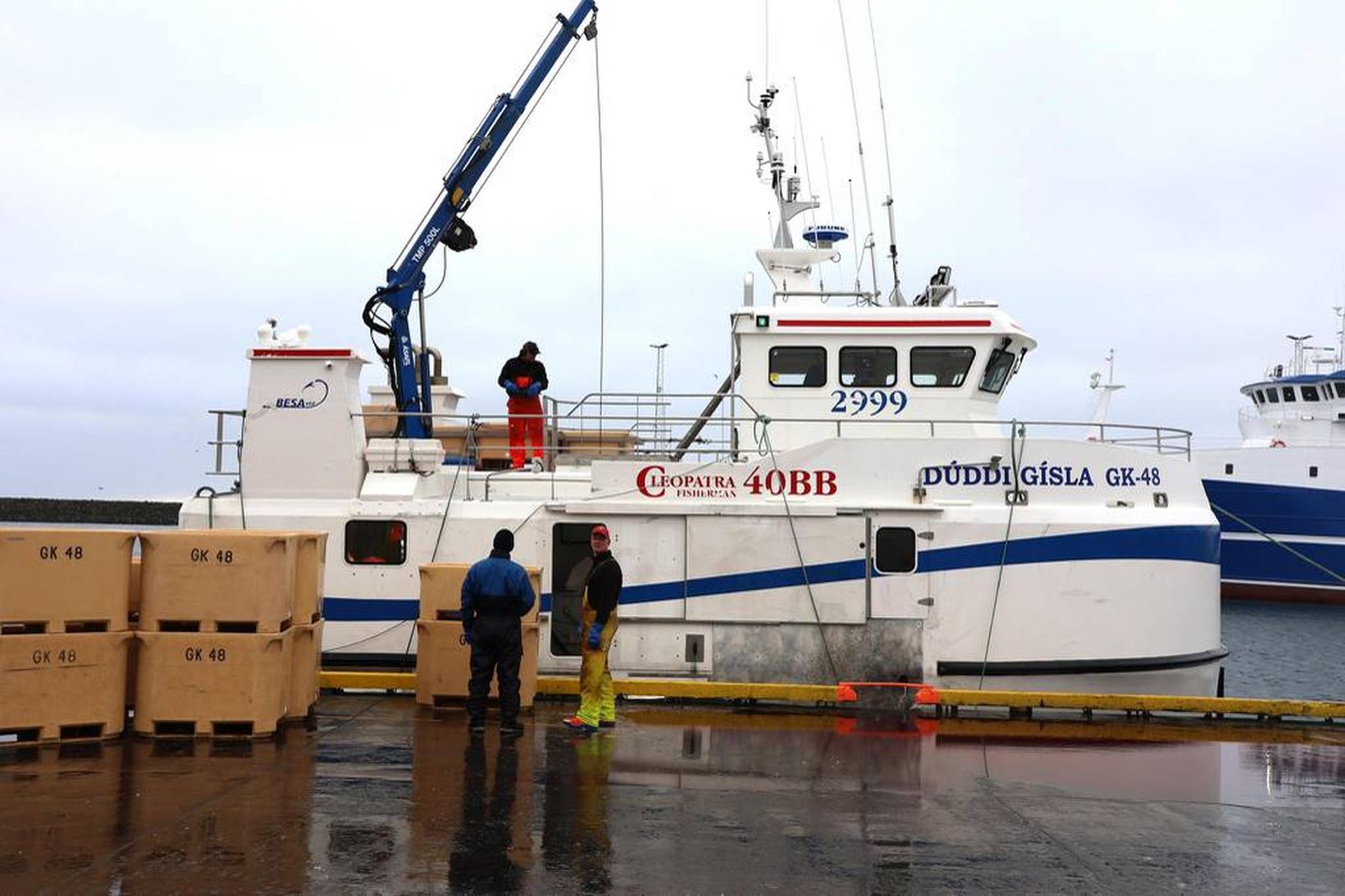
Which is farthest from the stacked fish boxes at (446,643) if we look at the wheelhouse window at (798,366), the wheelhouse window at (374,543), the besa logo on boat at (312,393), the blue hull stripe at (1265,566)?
the blue hull stripe at (1265,566)

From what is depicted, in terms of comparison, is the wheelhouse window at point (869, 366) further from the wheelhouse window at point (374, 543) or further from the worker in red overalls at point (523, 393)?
the wheelhouse window at point (374, 543)

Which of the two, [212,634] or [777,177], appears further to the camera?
[777,177]

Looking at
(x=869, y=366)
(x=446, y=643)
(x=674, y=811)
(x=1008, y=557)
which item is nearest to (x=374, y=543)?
(x=446, y=643)

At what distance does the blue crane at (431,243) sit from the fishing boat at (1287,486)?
96.0 ft

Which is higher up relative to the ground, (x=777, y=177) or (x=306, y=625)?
(x=777, y=177)

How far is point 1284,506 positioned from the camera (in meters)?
38.1

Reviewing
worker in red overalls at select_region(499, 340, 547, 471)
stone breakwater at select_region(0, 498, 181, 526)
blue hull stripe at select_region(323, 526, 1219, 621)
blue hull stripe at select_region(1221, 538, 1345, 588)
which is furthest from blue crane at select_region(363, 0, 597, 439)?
stone breakwater at select_region(0, 498, 181, 526)

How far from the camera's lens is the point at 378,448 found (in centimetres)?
1181

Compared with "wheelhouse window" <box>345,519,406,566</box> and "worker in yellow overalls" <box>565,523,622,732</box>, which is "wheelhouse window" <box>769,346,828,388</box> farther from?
"wheelhouse window" <box>345,519,406,566</box>

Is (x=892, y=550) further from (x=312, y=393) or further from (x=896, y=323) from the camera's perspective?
(x=312, y=393)

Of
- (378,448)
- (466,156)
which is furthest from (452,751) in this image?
(466,156)

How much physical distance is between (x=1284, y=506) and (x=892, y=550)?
32.4 m

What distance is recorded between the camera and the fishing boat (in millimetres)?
37719

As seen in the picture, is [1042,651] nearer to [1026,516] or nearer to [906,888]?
[1026,516]
